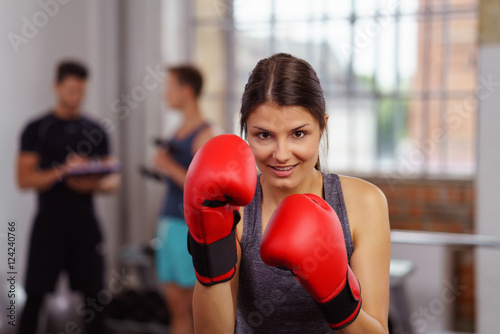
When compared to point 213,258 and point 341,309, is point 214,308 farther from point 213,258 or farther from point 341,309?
point 341,309

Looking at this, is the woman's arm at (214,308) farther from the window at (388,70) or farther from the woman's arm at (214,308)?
the window at (388,70)

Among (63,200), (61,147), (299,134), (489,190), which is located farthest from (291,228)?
(61,147)

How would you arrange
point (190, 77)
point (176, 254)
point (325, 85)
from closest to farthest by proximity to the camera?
1. point (176, 254)
2. point (190, 77)
3. point (325, 85)

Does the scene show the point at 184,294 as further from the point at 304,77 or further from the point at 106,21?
the point at 106,21

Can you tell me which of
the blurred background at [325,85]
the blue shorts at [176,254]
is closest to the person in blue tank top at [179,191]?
the blue shorts at [176,254]

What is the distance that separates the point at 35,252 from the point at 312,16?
2.59 metres

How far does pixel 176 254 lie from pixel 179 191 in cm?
31

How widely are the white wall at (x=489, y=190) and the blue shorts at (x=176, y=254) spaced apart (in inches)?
51.4

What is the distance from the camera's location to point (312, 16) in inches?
164

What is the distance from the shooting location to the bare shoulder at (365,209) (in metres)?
1.11

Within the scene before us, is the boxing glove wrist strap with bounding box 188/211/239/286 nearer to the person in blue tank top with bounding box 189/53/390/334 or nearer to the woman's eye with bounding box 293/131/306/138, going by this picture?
the person in blue tank top with bounding box 189/53/390/334

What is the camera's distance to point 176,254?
2652mm

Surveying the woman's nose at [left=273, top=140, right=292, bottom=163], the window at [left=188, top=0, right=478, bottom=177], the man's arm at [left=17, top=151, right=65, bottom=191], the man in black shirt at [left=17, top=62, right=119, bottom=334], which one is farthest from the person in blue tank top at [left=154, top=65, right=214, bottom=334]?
the woman's nose at [left=273, top=140, right=292, bottom=163]
